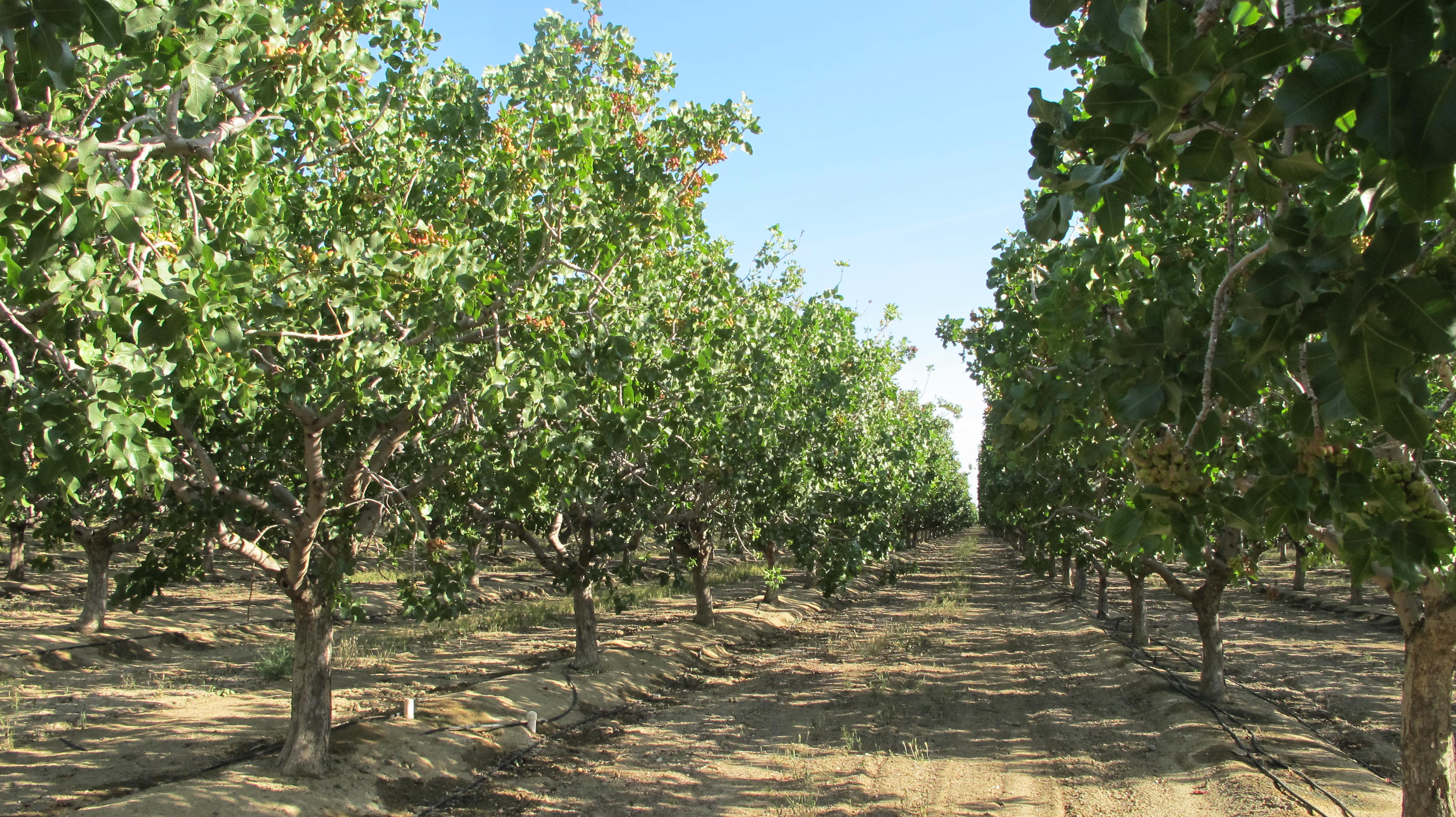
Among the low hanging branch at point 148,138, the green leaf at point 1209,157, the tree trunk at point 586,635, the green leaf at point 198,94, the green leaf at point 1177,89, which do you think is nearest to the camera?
the green leaf at point 1177,89

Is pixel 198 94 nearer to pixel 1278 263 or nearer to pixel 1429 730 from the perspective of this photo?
pixel 1278 263

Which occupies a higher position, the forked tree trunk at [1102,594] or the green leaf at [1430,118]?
the green leaf at [1430,118]

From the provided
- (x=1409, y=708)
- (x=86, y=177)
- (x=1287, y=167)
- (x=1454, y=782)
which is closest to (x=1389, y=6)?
(x=1287, y=167)

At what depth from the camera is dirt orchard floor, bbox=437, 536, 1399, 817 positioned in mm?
8758

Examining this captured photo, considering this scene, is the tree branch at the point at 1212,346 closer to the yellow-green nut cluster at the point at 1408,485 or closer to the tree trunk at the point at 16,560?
the yellow-green nut cluster at the point at 1408,485

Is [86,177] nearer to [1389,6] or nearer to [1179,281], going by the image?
[1389,6]

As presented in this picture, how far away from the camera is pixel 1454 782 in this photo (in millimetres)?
5328

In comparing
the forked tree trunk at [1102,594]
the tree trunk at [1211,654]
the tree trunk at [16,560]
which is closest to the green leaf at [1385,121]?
the tree trunk at [1211,654]

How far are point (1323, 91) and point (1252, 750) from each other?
427 inches

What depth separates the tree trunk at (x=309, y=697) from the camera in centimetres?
834

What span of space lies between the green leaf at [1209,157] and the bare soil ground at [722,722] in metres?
7.74

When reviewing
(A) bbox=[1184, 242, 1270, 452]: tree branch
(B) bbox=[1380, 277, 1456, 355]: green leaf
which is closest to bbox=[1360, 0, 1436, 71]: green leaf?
(B) bbox=[1380, 277, 1456, 355]: green leaf

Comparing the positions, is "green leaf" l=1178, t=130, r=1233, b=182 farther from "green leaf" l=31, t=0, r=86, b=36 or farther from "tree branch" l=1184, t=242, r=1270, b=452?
"green leaf" l=31, t=0, r=86, b=36

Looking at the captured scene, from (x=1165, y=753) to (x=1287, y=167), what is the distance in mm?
10409
